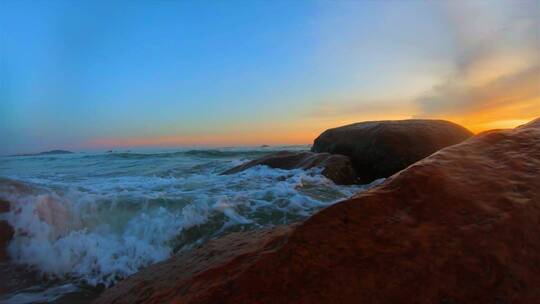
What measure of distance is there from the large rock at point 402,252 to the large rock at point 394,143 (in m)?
6.46

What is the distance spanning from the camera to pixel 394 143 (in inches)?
336

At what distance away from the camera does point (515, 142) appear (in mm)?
2332

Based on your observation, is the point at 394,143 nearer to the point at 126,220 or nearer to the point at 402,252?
the point at 126,220

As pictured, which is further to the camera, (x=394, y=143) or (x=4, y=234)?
(x=394, y=143)

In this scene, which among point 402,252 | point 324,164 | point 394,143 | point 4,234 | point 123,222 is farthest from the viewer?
point 394,143

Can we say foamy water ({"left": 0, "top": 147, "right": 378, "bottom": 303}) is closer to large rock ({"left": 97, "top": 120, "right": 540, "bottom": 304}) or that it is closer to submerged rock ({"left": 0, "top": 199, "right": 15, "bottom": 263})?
submerged rock ({"left": 0, "top": 199, "right": 15, "bottom": 263})

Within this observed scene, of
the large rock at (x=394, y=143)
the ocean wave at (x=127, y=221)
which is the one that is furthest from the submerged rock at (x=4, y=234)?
the large rock at (x=394, y=143)

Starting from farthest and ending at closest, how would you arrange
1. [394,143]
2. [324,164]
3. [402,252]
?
[394,143] < [324,164] < [402,252]

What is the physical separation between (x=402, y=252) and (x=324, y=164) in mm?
6371

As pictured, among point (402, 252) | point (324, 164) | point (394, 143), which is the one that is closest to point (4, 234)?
point (402, 252)

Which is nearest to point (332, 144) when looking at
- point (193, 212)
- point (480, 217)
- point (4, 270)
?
point (193, 212)

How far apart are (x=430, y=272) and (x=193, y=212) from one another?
3718mm

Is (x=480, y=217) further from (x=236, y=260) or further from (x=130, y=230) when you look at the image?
(x=130, y=230)

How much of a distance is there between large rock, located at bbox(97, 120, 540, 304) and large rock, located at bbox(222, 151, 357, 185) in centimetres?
557
